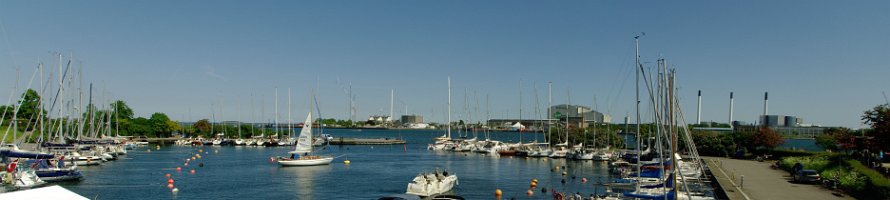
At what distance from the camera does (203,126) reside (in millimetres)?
174000

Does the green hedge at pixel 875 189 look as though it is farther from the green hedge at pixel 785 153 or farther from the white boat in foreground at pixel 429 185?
the green hedge at pixel 785 153

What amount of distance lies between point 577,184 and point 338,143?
10308 cm

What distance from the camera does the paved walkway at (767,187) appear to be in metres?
38.1

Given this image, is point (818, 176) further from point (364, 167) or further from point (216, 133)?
point (216, 133)

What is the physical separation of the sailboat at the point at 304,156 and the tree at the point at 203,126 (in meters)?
103

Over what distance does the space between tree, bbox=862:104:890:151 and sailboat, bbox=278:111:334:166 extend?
55152mm

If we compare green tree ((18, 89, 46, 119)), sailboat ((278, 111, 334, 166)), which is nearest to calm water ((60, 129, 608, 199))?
sailboat ((278, 111, 334, 166))

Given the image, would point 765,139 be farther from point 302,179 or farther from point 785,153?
point 302,179

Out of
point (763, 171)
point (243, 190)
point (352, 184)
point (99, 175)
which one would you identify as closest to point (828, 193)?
point (763, 171)

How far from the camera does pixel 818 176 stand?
1788 inches

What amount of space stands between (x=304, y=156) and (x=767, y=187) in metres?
50.9

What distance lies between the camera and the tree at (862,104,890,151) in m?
47.6

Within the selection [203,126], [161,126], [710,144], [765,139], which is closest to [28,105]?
[161,126]

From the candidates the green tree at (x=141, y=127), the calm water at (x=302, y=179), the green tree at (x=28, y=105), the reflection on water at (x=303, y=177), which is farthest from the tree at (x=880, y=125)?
the green tree at (x=141, y=127)
